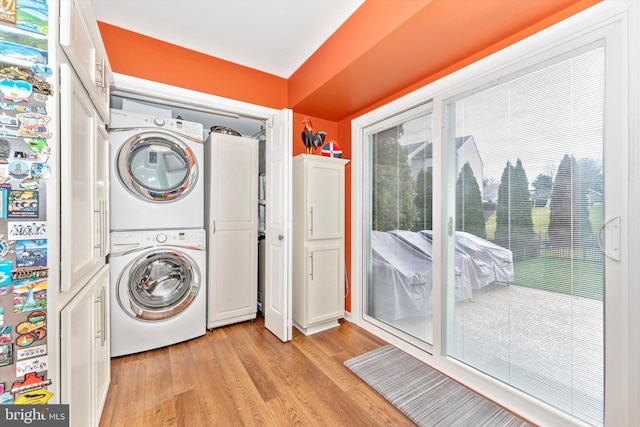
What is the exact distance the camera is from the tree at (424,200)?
2080mm

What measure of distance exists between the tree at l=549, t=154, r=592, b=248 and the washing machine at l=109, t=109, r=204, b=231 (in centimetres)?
260

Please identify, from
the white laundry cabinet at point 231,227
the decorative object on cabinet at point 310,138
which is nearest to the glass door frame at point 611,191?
the decorative object on cabinet at point 310,138

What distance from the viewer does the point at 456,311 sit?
190 cm

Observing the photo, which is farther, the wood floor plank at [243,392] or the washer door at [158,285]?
the washer door at [158,285]

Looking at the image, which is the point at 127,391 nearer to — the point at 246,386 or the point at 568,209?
the point at 246,386

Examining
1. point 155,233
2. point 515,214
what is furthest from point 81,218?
point 515,214

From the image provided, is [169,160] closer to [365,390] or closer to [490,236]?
[365,390]

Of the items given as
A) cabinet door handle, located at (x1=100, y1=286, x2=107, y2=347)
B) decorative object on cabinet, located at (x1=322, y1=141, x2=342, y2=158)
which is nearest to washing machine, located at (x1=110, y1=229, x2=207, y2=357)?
cabinet door handle, located at (x1=100, y1=286, x2=107, y2=347)

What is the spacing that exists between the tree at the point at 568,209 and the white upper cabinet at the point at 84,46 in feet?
7.30

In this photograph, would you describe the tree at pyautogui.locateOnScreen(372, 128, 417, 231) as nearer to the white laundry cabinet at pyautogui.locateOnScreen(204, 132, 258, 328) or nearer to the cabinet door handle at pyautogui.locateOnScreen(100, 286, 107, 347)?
the white laundry cabinet at pyautogui.locateOnScreen(204, 132, 258, 328)

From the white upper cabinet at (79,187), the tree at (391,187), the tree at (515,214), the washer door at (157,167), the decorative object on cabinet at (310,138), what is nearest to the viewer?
the white upper cabinet at (79,187)

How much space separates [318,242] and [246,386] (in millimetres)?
1287

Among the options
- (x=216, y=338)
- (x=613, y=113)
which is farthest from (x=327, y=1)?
(x=216, y=338)

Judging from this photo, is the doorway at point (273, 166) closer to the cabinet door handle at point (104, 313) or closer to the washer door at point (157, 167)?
the washer door at point (157, 167)
